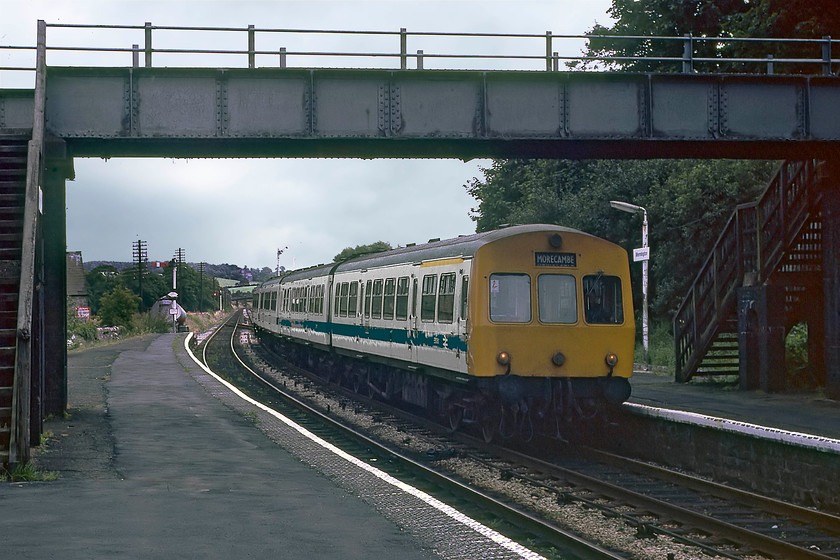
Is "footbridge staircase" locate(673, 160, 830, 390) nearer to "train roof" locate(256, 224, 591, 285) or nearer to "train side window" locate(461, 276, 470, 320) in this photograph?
"train roof" locate(256, 224, 591, 285)

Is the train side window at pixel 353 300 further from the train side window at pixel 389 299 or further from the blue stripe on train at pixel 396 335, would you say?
the train side window at pixel 389 299

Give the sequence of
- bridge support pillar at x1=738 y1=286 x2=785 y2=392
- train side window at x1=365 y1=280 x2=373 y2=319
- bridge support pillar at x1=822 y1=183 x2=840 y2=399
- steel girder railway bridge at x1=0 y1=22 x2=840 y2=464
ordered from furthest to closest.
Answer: train side window at x1=365 y1=280 x2=373 y2=319 < bridge support pillar at x1=738 y1=286 x2=785 y2=392 < bridge support pillar at x1=822 y1=183 x2=840 y2=399 < steel girder railway bridge at x1=0 y1=22 x2=840 y2=464

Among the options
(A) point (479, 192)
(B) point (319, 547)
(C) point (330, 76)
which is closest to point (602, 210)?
(A) point (479, 192)

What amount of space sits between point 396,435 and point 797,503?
6.81 meters

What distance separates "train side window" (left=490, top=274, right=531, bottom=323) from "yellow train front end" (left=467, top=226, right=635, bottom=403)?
0.01 meters

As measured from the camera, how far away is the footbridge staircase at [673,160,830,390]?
63.6ft

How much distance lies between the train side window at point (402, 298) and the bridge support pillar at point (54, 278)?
578 centimetres

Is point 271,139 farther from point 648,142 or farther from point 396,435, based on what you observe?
point 648,142

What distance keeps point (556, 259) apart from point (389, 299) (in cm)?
495

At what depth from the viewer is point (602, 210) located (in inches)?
1561

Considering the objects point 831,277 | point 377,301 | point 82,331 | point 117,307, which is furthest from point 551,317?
point 117,307

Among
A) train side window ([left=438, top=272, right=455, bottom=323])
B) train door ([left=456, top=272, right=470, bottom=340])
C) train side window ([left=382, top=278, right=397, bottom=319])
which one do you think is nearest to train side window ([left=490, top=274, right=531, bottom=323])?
train door ([left=456, top=272, right=470, bottom=340])

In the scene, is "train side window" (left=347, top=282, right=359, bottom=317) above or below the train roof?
below

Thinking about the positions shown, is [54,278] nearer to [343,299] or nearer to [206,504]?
[343,299]
